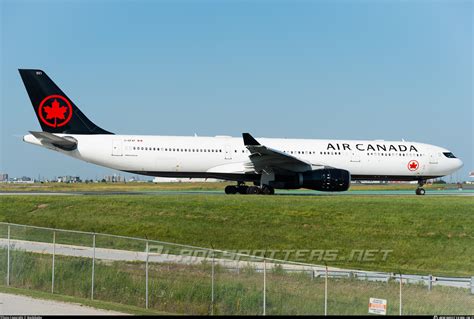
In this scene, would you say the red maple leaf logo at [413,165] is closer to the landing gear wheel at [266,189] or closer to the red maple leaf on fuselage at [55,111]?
the landing gear wheel at [266,189]

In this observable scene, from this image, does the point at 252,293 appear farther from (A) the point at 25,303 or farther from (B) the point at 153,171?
(B) the point at 153,171

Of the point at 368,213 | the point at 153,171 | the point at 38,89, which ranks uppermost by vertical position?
the point at 38,89

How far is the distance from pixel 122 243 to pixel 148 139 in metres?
14.9

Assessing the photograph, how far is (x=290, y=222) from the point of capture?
29.3 m

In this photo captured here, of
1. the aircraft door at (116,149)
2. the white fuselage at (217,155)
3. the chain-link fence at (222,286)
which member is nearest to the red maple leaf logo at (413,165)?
the white fuselage at (217,155)

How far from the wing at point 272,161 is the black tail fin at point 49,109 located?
381 inches

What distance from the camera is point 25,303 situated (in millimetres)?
15148

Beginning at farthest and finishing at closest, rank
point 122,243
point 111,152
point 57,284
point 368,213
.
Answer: point 111,152
point 368,213
point 122,243
point 57,284

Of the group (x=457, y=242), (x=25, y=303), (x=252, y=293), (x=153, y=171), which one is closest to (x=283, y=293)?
(x=252, y=293)

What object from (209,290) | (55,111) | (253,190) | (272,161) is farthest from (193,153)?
(209,290)

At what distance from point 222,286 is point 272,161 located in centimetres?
2124

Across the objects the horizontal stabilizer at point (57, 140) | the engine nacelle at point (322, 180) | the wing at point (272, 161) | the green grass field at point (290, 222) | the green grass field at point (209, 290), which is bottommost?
the green grass field at point (209, 290)

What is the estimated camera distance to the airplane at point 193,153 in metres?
36.2

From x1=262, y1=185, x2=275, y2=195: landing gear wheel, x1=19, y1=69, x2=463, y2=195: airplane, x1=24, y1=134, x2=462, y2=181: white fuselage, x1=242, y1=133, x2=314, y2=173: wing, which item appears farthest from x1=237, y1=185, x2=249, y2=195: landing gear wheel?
x1=242, y1=133, x2=314, y2=173: wing
